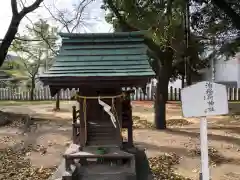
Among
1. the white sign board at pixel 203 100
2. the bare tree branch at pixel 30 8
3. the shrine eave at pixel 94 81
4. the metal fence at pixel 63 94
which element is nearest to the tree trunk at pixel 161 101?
the bare tree branch at pixel 30 8

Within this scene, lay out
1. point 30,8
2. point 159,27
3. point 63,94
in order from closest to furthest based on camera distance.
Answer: point 159,27, point 30,8, point 63,94

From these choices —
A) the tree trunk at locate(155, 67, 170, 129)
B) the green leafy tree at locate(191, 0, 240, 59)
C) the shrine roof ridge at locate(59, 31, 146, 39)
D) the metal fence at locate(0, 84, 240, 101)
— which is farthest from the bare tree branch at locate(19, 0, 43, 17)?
the metal fence at locate(0, 84, 240, 101)

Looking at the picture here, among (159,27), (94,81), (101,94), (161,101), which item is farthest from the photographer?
(161,101)

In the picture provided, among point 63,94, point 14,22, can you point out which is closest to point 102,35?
point 14,22

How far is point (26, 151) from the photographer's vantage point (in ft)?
33.1

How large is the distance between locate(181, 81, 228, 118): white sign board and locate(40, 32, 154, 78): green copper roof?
3.94 ft

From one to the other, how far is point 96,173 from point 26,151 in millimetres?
5046

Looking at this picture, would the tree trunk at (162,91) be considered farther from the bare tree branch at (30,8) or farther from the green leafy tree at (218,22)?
the bare tree branch at (30,8)

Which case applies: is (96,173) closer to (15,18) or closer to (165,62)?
(165,62)

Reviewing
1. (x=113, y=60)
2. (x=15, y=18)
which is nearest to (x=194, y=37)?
(x=15, y=18)

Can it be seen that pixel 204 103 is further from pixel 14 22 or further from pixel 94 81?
pixel 14 22

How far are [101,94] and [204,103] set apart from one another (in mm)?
2212

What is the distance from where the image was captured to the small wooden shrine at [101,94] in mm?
5387

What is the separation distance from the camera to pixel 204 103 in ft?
13.0
